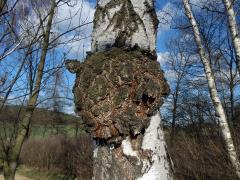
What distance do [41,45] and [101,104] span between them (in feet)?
19.1

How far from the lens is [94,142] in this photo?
154 centimetres

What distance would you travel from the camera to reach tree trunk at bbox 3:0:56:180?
6203 millimetres

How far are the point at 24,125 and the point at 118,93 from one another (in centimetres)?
536

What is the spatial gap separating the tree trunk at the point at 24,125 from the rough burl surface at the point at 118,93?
16.6 feet

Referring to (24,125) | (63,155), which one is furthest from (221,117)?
(63,155)

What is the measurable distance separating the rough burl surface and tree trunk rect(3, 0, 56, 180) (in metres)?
5.07

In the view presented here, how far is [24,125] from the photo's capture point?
653 cm

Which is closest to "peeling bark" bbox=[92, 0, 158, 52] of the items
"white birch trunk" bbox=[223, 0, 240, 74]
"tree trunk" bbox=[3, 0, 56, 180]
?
"tree trunk" bbox=[3, 0, 56, 180]

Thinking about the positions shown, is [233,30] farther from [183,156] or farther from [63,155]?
[63,155]

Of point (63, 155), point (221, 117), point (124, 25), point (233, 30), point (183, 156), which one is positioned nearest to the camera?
point (124, 25)

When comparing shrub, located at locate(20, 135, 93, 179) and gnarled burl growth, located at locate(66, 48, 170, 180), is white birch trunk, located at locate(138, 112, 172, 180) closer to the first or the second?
gnarled burl growth, located at locate(66, 48, 170, 180)

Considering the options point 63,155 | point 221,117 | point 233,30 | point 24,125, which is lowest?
point 24,125

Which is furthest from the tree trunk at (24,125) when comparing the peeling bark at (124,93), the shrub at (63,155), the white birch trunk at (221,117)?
the shrub at (63,155)

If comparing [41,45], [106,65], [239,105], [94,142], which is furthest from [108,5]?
[239,105]
